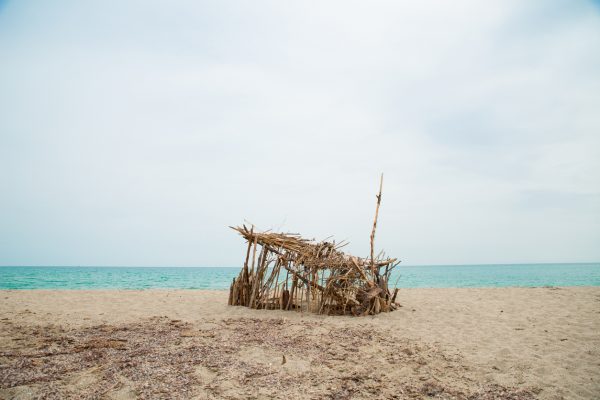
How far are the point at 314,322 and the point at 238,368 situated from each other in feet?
10.9

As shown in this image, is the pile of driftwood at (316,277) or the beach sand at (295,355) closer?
the beach sand at (295,355)

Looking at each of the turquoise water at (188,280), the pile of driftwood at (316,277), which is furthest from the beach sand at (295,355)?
the turquoise water at (188,280)

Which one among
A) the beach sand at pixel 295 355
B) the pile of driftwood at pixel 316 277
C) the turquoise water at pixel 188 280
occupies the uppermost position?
the pile of driftwood at pixel 316 277

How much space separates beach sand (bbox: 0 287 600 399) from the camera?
14.0ft

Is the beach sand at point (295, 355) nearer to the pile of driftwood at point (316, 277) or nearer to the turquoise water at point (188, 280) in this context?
the pile of driftwood at point (316, 277)

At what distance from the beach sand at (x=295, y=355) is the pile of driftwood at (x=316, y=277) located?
0.48 m

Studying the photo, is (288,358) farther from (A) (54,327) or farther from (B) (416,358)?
(A) (54,327)

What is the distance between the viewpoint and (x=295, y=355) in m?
5.44

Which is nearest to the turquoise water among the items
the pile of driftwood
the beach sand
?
the pile of driftwood

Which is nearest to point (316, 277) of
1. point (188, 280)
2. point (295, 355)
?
point (295, 355)

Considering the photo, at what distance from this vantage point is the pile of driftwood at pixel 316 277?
8906 mm

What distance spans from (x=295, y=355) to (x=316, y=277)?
11.8 ft

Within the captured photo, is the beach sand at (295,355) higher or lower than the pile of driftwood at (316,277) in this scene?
Answer: lower

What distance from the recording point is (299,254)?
30.0 ft
